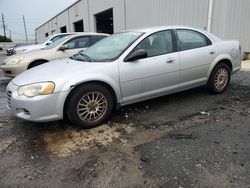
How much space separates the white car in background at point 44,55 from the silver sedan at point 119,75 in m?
3.46

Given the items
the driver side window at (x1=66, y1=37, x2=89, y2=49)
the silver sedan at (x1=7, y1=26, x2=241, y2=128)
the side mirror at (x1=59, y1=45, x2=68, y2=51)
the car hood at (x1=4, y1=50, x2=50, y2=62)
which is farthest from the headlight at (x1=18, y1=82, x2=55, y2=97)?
the driver side window at (x1=66, y1=37, x2=89, y2=49)

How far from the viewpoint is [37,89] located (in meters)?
3.90

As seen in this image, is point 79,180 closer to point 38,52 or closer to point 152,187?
point 152,187

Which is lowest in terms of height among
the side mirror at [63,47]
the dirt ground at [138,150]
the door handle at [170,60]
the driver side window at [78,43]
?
the dirt ground at [138,150]

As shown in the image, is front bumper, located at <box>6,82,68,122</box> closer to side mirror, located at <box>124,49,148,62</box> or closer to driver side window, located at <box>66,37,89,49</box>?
side mirror, located at <box>124,49,148,62</box>

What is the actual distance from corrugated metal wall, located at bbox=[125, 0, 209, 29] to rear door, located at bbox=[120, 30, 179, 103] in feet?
25.2

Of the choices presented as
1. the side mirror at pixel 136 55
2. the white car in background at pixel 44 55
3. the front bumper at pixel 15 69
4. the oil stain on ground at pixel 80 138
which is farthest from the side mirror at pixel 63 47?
the oil stain on ground at pixel 80 138

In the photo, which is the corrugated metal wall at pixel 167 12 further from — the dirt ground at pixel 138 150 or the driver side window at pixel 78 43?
the dirt ground at pixel 138 150

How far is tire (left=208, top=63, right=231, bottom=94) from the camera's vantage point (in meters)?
5.54

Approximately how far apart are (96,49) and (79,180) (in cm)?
287

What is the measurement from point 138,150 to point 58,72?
179cm

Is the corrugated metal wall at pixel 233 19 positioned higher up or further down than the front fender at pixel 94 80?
higher up

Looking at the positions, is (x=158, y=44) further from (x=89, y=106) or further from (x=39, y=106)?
(x=39, y=106)

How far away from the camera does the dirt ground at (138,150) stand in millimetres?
2897
